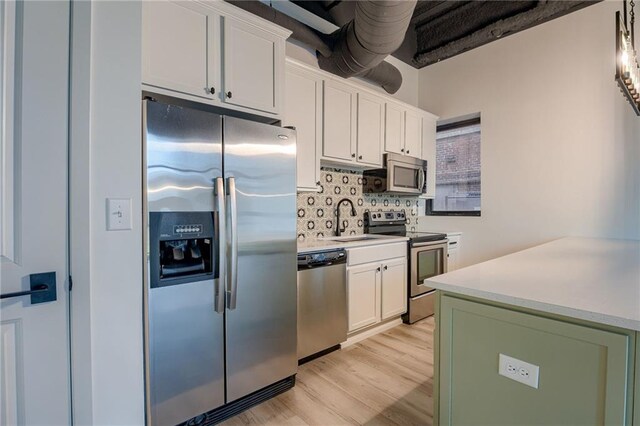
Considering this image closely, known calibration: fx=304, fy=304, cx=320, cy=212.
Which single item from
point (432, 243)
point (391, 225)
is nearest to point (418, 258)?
point (432, 243)

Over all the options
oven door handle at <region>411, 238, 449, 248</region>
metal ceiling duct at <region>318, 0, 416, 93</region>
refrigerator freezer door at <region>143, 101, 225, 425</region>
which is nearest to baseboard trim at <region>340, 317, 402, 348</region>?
oven door handle at <region>411, 238, 449, 248</region>

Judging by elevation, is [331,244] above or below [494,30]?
below

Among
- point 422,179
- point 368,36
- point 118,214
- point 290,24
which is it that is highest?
point 290,24

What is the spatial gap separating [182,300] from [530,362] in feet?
4.98

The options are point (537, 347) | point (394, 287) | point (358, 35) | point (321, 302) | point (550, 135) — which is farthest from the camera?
point (550, 135)

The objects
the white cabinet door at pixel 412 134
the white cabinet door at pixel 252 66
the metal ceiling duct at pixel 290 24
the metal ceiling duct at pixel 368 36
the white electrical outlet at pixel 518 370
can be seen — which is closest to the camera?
the white electrical outlet at pixel 518 370

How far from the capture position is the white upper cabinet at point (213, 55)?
166 cm

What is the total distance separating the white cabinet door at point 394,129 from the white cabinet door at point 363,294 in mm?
1389

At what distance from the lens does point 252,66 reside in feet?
6.68

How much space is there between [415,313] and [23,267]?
122 inches

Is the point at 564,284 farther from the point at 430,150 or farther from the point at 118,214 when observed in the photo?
the point at 430,150

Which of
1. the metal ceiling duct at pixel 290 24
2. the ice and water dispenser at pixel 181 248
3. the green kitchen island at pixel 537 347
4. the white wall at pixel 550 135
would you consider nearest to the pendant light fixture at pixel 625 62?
the white wall at pixel 550 135

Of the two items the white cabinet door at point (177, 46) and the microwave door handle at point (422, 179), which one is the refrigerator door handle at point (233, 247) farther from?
the microwave door handle at point (422, 179)

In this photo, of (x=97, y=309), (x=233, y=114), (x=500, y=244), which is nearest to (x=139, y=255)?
(x=97, y=309)
